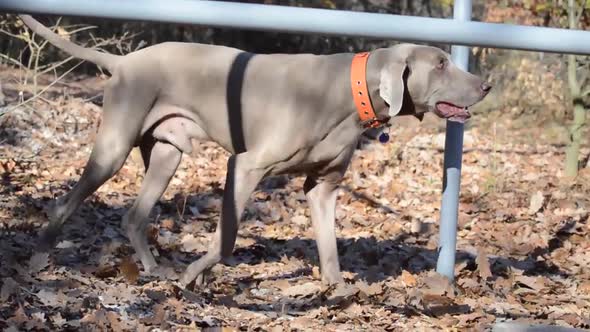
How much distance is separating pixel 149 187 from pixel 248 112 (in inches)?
42.6

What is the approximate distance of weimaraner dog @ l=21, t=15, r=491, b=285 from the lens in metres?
5.67

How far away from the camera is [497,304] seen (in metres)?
5.64

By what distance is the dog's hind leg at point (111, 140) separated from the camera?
607 centimetres

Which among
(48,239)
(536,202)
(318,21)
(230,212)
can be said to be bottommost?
(536,202)

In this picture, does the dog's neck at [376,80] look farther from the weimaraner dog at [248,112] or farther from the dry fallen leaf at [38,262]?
the dry fallen leaf at [38,262]

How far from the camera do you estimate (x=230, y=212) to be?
5.70 metres

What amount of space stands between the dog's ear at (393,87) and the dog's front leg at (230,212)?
0.80 metres

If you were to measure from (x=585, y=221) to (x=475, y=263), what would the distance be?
7.14 feet

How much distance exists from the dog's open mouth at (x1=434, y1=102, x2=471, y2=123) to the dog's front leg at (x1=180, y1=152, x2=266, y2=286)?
1.03m

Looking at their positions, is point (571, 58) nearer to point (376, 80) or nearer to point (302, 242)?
point (302, 242)

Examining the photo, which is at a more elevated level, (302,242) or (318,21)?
(318,21)

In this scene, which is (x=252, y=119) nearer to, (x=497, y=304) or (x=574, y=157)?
(x=497, y=304)

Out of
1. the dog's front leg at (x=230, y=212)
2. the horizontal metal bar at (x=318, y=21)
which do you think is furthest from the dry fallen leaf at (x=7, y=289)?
the horizontal metal bar at (x=318, y=21)

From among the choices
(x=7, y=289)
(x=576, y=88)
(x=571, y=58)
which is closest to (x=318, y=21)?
(x=7, y=289)
